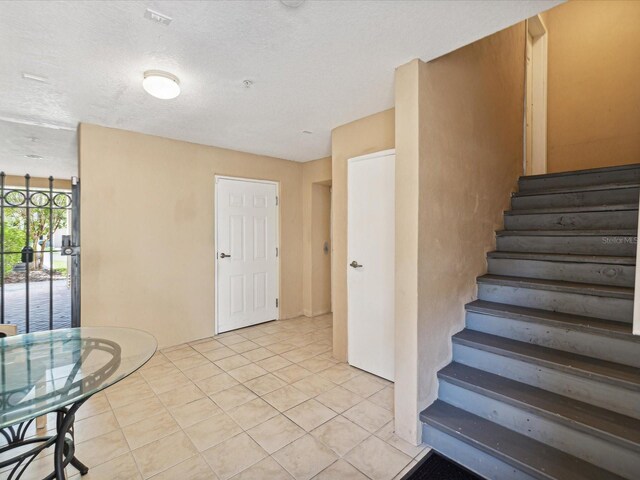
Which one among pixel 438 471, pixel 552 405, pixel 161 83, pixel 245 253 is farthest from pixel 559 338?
pixel 245 253

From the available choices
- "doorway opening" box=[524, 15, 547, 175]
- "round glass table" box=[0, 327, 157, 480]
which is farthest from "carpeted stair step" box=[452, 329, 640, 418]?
"doorway opening" box=[524, 15, 547, 175]

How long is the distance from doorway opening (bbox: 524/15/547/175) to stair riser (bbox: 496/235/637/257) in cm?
180

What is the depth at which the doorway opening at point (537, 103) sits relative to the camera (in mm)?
3975

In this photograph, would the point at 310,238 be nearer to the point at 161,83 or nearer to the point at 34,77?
the point at 161,83

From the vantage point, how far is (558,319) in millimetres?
1963

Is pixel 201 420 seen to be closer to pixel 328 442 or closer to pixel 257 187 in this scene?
pixel 328 442

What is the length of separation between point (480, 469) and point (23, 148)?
19.3 feet

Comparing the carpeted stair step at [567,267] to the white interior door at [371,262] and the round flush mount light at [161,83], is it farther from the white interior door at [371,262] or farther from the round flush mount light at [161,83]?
the round flush mount light at [161,83]

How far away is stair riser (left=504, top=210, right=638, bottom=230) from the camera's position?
2.35 meters

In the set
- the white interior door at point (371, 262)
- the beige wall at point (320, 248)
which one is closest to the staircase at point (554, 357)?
the white interior door at point (371, 262)

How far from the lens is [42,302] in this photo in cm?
564

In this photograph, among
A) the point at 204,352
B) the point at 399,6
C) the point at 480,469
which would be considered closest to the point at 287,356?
the point at 204,352

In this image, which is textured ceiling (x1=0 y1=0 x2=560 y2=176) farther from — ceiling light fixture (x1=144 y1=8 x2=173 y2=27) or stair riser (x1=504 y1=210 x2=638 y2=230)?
stair riser (x1=504 y1=210 x2=638 y2=230)

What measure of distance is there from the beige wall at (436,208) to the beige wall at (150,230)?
266cm
